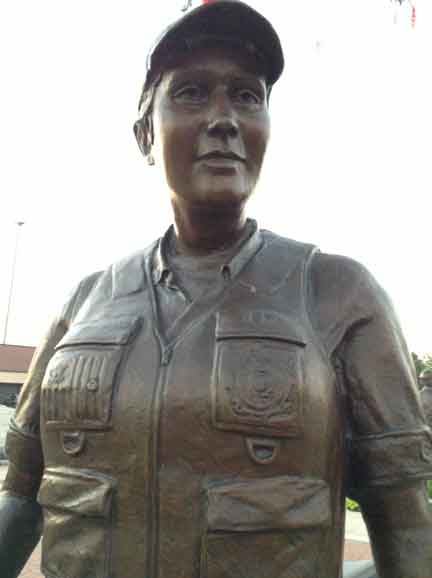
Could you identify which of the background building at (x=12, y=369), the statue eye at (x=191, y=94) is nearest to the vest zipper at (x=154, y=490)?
the statue eye at (x=191, y=94)

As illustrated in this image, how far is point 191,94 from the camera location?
1812mm

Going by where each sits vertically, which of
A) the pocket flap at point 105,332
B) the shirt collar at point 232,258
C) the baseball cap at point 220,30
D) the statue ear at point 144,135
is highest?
Result: the baseball cap at point 220,30

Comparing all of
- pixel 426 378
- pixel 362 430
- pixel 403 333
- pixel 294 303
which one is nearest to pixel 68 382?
pixel 294 303

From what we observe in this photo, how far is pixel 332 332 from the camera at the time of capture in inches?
66.3

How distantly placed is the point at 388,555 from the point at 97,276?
123 cm

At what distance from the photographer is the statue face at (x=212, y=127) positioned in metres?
1.75

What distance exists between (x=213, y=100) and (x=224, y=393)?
800 millimetres

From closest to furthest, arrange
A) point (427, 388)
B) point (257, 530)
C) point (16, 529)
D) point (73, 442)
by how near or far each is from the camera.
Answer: point (257, 530) → point (73, 442) → point (16, 529) → point (427, 388)

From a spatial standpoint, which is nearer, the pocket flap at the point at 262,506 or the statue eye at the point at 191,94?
the pocket flap at the point at 262,506

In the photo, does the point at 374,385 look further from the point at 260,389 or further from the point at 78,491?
the point at 78,491

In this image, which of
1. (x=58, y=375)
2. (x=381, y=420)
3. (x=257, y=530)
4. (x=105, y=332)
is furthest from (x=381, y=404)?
(x=58, y=375)

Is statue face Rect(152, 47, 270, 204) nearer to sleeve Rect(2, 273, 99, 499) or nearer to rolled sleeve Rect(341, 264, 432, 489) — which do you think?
rolled sleeve Rect(341, 264, 432, 489)

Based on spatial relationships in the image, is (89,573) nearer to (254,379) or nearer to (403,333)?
(254,379)

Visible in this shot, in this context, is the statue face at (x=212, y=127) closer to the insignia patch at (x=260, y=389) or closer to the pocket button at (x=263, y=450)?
the insignia patch at (x=260, y=389)
